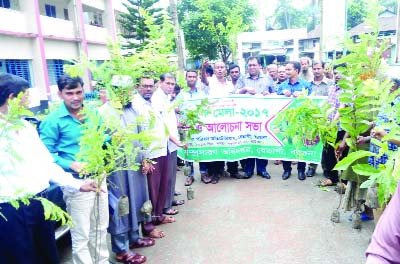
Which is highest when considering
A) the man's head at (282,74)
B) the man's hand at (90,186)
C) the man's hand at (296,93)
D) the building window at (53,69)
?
the building window at (53,69)

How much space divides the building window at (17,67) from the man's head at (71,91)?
40.7 feet

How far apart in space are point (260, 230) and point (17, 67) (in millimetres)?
13657

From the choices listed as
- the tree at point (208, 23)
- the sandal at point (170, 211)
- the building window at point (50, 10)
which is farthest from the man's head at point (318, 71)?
the building window at point (50, 10)

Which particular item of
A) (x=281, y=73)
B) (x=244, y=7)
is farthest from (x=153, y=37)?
(x=244, y=7)

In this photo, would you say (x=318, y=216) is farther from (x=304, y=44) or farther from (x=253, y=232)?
(x=304, y=44)

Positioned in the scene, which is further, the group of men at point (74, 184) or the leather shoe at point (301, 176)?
the leather shoe at point (301, 176)

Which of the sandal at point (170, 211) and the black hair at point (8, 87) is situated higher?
the black hair at point (8, 87)

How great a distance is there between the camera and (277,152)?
6.16 metres

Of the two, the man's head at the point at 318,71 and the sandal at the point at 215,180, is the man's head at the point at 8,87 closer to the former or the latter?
Result: the sandal at the point at 215,180

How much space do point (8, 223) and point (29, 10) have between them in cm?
1495

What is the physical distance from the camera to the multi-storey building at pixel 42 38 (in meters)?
14.2

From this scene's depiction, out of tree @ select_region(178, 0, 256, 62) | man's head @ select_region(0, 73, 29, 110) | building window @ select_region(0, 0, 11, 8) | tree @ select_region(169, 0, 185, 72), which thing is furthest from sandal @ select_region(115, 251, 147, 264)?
tree @ select_region(178, 0, 256, 62)

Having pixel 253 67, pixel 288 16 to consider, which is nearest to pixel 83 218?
pixel 253 67

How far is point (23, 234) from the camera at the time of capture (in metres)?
2.47
